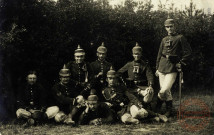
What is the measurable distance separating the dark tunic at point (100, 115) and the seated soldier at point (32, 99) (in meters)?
0.82

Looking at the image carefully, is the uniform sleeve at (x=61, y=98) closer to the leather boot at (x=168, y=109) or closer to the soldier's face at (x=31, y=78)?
the soldier's face at (x=31, y=78)

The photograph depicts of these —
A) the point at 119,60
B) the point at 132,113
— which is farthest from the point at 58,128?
the point at 119,60

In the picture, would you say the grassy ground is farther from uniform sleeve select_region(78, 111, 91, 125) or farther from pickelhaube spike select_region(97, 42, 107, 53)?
pickelhaube spike select_region(97, 42, 107, 53)

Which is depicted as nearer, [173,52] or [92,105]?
[92,105]

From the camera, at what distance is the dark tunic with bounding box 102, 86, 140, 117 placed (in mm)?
5762

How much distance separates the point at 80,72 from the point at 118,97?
3.20 ft

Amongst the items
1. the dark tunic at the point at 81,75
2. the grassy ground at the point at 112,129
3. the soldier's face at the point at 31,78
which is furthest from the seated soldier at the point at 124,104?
the soldier's face at the point at 31,78

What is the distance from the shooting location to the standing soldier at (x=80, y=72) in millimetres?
5965

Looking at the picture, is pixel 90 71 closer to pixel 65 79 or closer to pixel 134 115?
pixel 65 79

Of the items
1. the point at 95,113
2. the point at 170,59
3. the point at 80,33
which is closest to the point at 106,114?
the point at 95,113

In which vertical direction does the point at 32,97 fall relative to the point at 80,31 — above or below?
below

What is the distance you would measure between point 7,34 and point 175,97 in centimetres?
481

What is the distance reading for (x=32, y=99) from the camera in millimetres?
5531

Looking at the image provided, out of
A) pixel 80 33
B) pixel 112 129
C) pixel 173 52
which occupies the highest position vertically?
pixel 80 33
